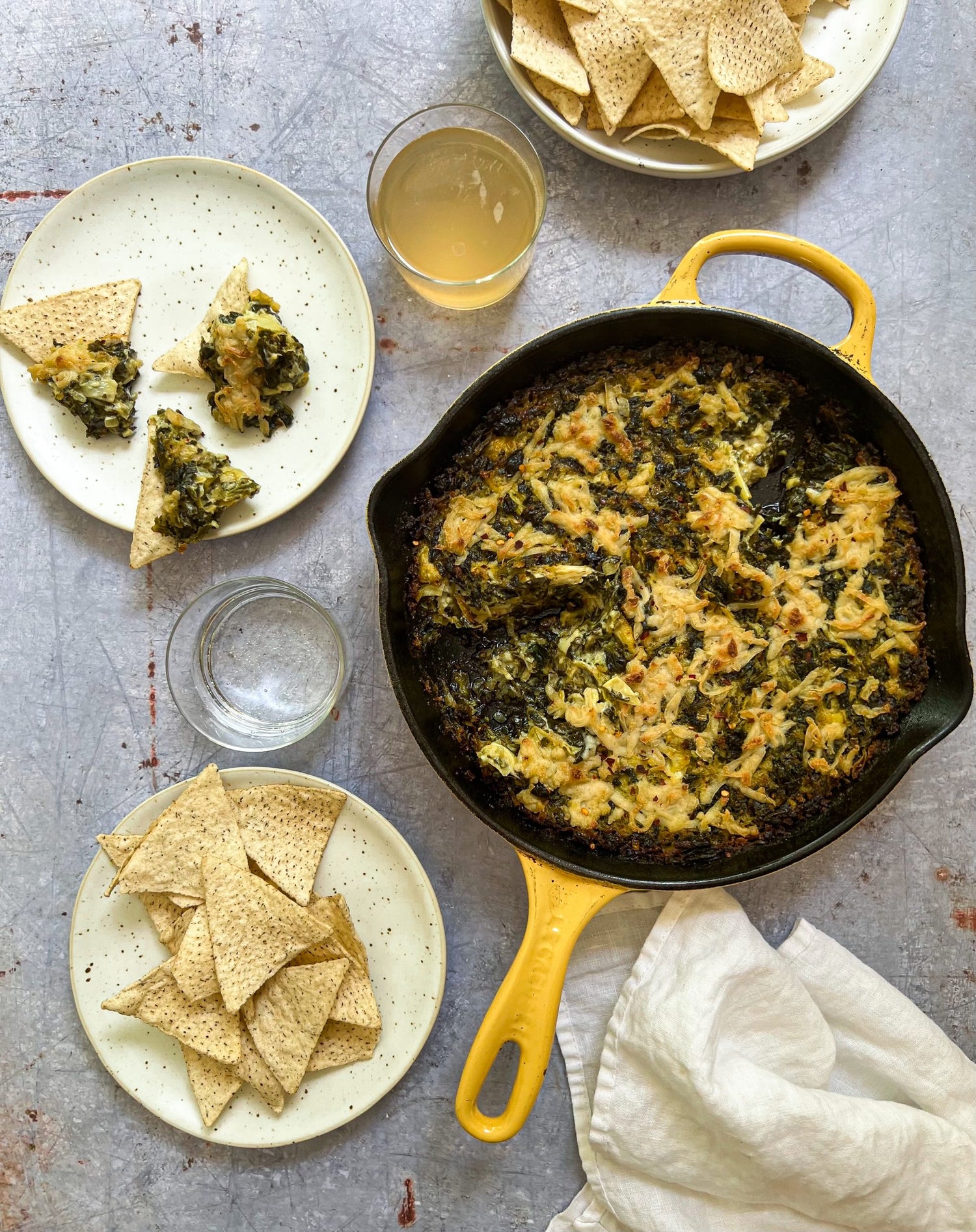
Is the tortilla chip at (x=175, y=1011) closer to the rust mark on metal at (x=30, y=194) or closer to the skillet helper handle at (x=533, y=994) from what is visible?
the skillet helper handle at (x=533, y=994)

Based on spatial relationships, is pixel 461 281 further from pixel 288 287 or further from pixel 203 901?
pixel 203 901

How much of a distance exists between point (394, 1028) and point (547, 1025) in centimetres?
52

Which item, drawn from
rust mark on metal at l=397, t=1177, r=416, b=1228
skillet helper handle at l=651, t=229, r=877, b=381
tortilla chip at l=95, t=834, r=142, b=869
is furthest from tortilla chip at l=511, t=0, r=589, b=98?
rust mark on metal at l=397, t=1177, r=416, b=1228

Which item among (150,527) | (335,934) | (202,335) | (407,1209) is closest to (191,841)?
(335,934)

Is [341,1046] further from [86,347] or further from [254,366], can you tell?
[86,347]

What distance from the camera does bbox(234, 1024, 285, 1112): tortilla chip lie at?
2.41 meters

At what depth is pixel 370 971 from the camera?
97.2 inches

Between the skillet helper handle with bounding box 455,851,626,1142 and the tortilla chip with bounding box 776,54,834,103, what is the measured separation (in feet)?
6.32

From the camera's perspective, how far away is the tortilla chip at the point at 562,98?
2.29m

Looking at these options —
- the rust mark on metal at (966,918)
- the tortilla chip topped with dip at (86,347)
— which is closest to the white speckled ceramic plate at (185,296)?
the tortilla chip topped with dip at (86,347)

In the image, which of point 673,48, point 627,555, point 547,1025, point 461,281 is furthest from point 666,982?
point 673,48

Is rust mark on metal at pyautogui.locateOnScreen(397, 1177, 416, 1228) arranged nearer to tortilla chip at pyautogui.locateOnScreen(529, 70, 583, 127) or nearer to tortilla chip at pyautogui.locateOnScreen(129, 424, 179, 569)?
tortilla chip at pyautogui.locateOnScreen(129, 424, 179, 569)

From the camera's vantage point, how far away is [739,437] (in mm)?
2242

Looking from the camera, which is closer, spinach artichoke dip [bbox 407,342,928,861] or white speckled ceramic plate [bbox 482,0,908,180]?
spinach artichoke dip [bbox 407,342,928,861]
